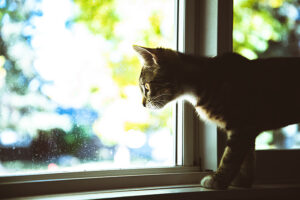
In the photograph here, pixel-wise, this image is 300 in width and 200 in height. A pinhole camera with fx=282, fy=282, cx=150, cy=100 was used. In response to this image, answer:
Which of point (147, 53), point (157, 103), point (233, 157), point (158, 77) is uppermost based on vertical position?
point (147, 53)

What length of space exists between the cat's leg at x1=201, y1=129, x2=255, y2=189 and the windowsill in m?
0.04

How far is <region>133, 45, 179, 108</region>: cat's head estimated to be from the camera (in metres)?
1.17

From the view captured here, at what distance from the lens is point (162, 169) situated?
125 centimetres

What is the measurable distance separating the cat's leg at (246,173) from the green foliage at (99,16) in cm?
79

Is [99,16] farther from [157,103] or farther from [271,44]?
[271,44]

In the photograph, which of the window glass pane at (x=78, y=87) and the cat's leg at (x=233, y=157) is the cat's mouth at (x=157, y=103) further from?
the cat's leg at (x=233, y=157)

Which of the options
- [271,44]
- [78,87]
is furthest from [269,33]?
[78,87]

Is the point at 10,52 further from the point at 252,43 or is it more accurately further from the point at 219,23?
the point at 252,43

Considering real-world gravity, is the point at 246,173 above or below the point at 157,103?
below

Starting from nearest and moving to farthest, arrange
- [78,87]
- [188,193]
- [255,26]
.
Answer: [188,193]
[78,87]
[255,26]

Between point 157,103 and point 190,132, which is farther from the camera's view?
point 190,132

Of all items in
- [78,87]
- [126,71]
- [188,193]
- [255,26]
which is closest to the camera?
[188,193]

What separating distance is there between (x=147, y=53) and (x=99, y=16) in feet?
0.86

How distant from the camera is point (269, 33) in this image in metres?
1.53
